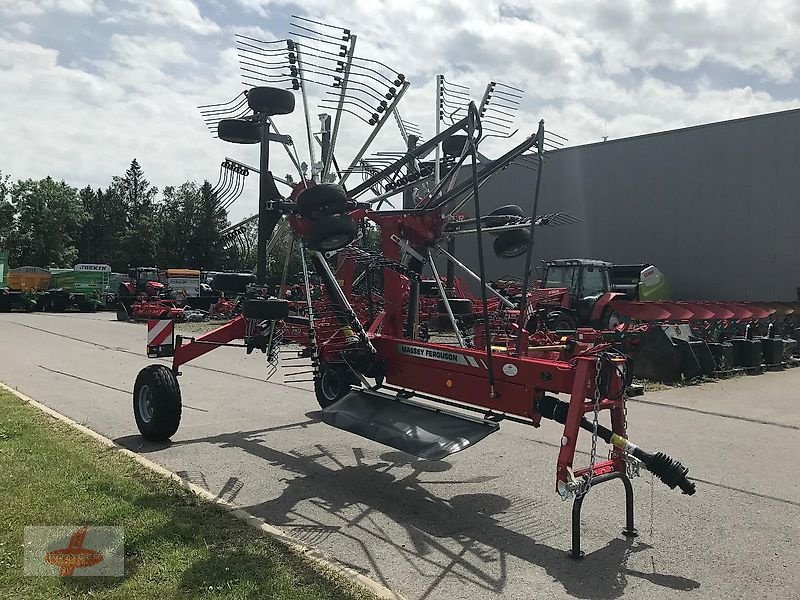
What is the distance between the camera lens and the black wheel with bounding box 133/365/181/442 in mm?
7004

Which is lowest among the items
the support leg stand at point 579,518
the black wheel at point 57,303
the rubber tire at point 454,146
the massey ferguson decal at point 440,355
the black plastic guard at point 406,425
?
the black wheel at point 57,303

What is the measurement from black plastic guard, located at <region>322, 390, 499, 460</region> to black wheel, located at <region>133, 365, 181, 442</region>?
1920 mm

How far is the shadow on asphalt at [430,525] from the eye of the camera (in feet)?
13.6

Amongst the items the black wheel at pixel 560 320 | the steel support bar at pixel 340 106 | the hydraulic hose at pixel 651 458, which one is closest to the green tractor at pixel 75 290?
the black wheel at pixel 560 320

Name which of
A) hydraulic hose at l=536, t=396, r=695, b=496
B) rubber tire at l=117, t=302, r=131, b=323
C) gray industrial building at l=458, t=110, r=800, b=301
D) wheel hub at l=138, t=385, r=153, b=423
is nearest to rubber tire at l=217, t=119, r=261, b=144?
wheel hub at l=138, t=385, r=153, b=423

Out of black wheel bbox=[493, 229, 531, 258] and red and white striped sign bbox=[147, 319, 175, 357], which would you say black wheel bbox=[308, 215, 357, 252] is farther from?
red and white striped sign bbox=[147, 319, 175, 357]

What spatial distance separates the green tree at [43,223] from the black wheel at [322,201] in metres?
57.1

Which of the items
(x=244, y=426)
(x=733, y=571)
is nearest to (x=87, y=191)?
(x=244, y=426)

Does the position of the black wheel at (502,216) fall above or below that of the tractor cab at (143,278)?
above

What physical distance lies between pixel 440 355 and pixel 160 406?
3.04 meters

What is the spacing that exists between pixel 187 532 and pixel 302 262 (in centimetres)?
284

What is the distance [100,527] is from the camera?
445cm

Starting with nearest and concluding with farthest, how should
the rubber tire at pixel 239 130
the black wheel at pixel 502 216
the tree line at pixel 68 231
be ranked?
the rubber tire at pixel 239 130 < the black wheel at pixel 502 216 < the tree line at pixel 68 231

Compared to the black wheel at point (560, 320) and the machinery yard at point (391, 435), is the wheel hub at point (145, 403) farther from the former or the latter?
the black wheel at point (560, 320)
